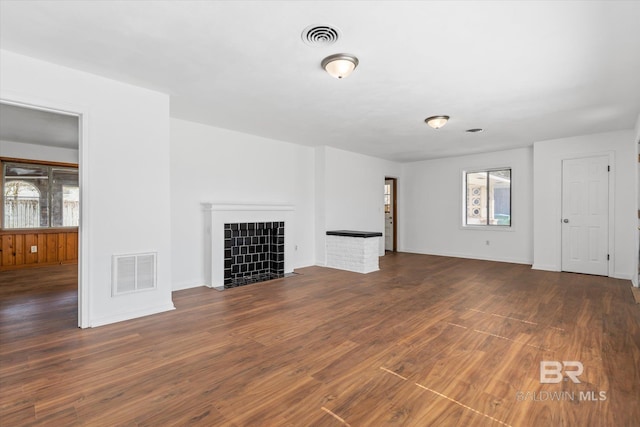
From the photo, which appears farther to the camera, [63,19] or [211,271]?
[211,271]

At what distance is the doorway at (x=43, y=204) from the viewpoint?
18.1ft

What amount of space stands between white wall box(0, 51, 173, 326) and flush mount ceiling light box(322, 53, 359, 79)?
2.08 m

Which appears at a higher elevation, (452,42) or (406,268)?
(452,42)

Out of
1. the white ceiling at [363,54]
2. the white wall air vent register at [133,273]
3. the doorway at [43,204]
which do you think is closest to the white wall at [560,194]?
the white ceiling at [363,54]

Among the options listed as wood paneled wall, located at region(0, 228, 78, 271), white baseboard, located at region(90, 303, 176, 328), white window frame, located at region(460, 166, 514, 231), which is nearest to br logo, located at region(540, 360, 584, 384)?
white baseboard, located at region(90, 303, 176, 328)

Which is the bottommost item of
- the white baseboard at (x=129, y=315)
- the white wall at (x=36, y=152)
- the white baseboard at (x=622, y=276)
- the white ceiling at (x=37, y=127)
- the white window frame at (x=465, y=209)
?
the white baseboard at (x=129, y=315)

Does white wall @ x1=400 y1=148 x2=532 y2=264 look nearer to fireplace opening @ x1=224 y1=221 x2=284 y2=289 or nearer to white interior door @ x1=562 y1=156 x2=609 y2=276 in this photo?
white interior door @ x1=562 y1=156 x2=609 y2=276

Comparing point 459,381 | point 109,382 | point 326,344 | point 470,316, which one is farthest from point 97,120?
point 470,316

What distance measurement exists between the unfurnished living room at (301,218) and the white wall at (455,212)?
0.35 feet

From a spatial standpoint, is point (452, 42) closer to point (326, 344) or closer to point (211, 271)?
point (326, 344)

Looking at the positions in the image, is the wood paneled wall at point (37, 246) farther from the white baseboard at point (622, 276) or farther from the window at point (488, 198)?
the white baseboard at point (622, 276)

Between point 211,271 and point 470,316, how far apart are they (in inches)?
142

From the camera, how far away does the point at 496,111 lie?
4.23 metres

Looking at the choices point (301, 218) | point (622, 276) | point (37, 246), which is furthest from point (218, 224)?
point (622, 276)
